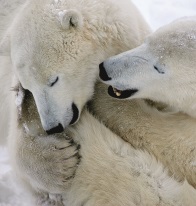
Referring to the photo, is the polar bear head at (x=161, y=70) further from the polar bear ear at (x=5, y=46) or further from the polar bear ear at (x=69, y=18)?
the polar bear ear at (x=5, y=46)

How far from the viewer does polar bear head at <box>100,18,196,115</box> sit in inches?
99.9

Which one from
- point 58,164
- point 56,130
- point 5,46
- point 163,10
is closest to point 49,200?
point 58,164

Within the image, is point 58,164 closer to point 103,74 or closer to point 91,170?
point 91,170

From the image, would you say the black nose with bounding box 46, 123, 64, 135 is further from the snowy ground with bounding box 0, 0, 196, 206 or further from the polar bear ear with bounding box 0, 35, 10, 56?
the snowy ground with bounding box 0, 0, 196, 206

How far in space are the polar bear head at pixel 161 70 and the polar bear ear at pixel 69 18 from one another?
36 centimetres

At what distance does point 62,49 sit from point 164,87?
65 cm

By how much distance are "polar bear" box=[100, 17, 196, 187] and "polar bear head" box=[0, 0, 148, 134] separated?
24cm

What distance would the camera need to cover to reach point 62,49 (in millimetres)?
2807

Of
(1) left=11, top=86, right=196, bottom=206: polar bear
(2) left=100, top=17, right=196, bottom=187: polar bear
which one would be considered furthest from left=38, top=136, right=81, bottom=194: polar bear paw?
(2) left=100, top=17, right=196, bottom=187: polar bear

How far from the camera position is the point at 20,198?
321 cm

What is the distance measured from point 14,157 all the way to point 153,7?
9.77 ft

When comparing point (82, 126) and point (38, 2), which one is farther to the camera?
point (38, 2)

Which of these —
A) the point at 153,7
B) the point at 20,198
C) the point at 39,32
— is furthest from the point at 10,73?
the point at 153,7

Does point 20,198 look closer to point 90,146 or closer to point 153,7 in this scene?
point 90,146
